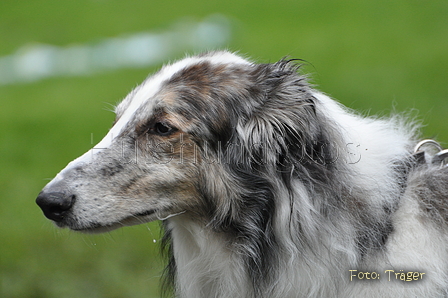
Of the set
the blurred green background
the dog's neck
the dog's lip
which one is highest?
the dog's lip

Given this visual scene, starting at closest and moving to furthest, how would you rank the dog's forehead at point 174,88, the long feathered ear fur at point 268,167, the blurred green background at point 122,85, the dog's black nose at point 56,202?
the dog's black nose at point 56,202, the long feathered ear fur at point 268,167, the dog's forehead at point 174,88, the blurred green background at point 122,85

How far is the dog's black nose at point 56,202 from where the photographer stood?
2900 mm

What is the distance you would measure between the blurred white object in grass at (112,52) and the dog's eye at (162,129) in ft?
29.0

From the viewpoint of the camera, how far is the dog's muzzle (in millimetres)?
2902

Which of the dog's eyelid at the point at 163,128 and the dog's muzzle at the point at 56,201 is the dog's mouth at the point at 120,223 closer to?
the dog's muzzle at the point at 56,201

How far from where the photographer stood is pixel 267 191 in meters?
3.02

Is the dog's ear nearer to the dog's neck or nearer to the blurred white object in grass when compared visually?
the dog's neck

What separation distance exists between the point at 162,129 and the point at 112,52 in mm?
10668

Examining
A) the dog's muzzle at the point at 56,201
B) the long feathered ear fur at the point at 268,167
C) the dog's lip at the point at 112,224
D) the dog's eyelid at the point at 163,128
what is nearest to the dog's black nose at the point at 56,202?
the dog's muzzle at the point at 56,201

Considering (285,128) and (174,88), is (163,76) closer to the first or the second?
(174,88)

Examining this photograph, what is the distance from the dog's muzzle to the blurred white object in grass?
9127mm

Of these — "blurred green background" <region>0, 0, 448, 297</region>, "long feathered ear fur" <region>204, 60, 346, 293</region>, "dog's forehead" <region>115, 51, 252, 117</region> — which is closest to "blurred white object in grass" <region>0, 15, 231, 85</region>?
"blurred green background" <region>0, 0, 448, 297</region>

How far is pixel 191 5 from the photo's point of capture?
633 inches

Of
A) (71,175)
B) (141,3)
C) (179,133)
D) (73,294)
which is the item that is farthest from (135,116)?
(141,3)
